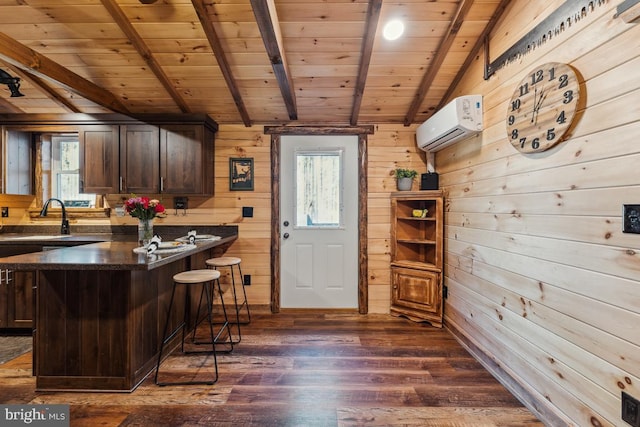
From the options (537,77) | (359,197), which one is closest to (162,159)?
(359,197)

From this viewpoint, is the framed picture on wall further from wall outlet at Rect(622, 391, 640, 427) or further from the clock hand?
wall outlet at Rect(622, 391, 640, 427)

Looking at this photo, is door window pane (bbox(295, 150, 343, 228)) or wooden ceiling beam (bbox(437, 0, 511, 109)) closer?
wooden ceiling beam (bbox(437, 0, 511, 109))

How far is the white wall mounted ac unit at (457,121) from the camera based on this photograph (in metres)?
2.46

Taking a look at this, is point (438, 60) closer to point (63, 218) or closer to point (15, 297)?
point (63, 218)

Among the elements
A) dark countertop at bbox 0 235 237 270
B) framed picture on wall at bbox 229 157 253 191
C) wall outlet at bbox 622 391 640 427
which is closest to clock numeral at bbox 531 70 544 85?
wall outlet at bbox 622 391 640 427

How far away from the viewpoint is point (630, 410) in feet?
4.25

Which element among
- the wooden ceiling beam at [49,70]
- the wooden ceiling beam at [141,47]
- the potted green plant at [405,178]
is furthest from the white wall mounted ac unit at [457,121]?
the wooden ceiling beam at [49,70]

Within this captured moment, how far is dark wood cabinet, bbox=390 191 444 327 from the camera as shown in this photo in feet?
10.1

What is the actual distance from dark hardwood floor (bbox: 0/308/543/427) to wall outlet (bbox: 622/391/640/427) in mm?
562

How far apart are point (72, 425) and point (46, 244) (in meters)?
1.82

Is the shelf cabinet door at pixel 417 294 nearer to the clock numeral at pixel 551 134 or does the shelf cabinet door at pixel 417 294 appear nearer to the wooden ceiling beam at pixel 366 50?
the clock numeral at pixel 551 134

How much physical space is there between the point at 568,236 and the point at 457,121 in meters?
1.27

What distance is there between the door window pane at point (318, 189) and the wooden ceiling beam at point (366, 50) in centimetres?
60

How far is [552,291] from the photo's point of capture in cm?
171
